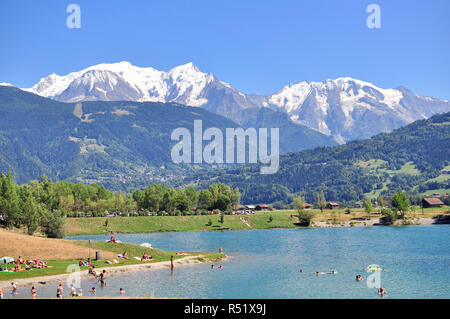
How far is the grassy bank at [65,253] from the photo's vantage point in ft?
286

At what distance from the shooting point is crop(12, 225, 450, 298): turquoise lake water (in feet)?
242

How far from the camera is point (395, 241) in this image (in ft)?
512

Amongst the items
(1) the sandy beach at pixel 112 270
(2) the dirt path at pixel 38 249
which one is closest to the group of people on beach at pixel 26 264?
(2) the dirt path at pixel 38 249

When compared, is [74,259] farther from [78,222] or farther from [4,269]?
[78,222]

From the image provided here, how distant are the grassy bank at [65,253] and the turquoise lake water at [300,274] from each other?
794 centimetres

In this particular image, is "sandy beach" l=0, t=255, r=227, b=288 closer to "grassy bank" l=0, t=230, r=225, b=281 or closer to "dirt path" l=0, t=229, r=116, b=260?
"grassy bank" l=0, t=230, r=225, b=281

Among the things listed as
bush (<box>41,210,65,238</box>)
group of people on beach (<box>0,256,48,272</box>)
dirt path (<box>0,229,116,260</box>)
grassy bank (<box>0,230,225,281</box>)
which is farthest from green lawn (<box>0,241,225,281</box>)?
bush (<box>41,210,65,238</box>)

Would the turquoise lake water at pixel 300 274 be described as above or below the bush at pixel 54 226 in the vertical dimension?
below

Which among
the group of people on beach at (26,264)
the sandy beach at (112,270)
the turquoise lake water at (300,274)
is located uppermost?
the group of people on beach at (26,264)

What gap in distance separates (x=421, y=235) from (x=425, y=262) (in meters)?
73.9

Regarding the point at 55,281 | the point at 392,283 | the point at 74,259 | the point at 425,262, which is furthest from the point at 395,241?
the point at 55,281

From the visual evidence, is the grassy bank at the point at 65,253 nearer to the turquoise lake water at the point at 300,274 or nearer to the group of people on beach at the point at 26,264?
the group of people on beach at the point at 26,264

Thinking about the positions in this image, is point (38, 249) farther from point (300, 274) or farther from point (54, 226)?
point (300, 274)

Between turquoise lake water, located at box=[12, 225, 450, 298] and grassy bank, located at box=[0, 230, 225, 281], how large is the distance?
794cm
